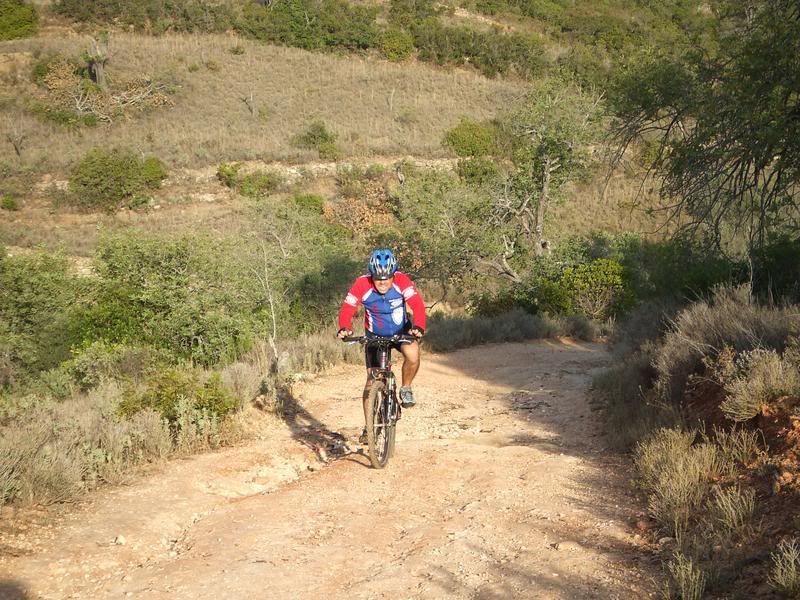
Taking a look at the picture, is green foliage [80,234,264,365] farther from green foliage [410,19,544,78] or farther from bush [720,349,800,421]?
green foliage [410,19,544,78]

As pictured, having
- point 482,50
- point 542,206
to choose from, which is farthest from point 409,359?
point 482,50

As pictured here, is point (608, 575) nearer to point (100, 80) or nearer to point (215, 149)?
point (215, 149)

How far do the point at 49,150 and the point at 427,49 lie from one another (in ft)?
108

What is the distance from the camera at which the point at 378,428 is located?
700 cm

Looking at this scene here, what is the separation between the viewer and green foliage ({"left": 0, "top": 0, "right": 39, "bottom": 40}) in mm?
54719

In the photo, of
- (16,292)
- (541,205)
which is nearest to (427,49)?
(541,205)

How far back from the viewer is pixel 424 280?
902 inches

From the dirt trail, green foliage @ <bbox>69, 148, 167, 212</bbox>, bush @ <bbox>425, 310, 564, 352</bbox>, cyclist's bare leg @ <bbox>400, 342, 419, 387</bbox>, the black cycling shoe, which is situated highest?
green foliage @ <bbox>69, 148, 167, 212</bbox>

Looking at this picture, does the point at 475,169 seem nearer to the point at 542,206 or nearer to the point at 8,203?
the point at 542,206

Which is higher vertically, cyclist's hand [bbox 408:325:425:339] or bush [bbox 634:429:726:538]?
cyclist's hand [bbox 408:325:425:339]

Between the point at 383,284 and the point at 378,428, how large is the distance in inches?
57.8

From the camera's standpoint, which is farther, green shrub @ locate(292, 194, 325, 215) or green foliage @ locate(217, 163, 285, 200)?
green foliage @ locate(217, 163, 285, 200)

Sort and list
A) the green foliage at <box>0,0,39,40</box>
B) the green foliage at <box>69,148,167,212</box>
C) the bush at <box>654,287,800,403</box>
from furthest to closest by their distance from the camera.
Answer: the green foliage at <box>0,0,39,40</box> < the green foliage at <box>69,148,167,212</box> < the bush at <box>654,287,800,403</box>

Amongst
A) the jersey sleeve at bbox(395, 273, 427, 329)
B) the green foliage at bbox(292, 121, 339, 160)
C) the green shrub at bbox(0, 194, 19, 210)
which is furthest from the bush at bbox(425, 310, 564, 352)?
the green shrub at bbox(0, 194, 19, 210)
